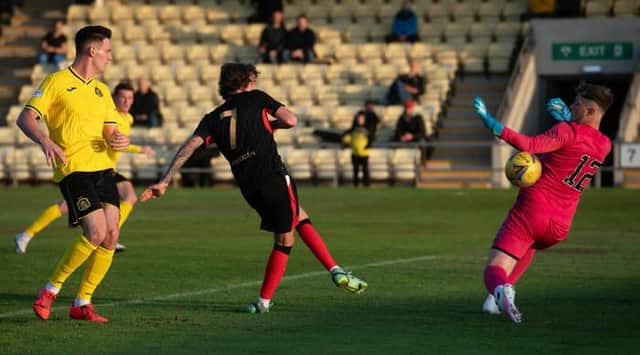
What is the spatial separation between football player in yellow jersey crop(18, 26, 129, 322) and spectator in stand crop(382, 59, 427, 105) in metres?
21.1

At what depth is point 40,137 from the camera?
9.84m

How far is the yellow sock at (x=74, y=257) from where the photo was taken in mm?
10289

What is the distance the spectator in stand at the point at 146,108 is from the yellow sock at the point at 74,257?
21595 millimetres

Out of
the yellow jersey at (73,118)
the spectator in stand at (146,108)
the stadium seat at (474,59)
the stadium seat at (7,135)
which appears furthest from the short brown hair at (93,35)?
the stadium seat at (474,59)

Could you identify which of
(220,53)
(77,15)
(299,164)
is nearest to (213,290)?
(299,164)

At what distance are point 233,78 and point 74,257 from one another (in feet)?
5.74

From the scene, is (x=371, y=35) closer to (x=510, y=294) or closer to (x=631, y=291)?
(x=631, y=291)

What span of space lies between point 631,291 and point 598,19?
21149mm

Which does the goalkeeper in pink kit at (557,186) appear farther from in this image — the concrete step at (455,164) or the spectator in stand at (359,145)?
the concrete step at (455,164)

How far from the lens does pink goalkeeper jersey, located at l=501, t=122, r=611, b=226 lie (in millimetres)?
9914

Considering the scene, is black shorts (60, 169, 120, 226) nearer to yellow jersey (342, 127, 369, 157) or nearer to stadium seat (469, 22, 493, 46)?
yellow jersey (342, 127, 369, 157)

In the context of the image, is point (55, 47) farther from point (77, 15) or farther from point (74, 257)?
point (74, 257)

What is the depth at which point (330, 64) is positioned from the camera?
34.2 meters

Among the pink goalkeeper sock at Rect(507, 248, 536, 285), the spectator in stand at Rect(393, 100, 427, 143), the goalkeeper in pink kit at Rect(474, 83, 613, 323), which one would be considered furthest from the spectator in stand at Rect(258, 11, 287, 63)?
the goalkeeper in pink kit at Rect(474, 83, 613, 323)
